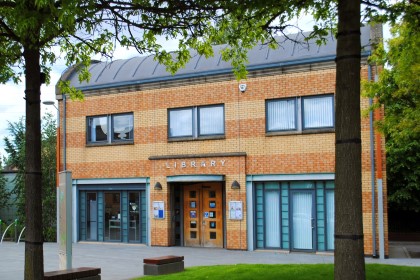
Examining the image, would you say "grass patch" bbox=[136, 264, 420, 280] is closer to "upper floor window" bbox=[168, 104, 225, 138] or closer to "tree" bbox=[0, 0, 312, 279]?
"tree" bbox=[0, 0, 312, 279]

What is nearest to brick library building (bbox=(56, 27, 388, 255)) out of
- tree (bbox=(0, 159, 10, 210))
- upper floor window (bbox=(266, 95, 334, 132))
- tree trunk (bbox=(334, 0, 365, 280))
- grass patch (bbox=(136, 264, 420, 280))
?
upper floor window (bbox=(266, 95, 334, 132))

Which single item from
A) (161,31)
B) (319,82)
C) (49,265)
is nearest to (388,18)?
(161,31)

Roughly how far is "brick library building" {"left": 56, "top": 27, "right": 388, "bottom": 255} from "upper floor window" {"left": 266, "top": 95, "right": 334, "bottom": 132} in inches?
1.4

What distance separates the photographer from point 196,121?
2350cm

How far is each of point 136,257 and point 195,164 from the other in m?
4.60

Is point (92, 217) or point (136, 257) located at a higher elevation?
point (92, 217)

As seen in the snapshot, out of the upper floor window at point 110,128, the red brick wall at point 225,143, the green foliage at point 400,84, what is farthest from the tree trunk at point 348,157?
the upper floor window at point 110,128

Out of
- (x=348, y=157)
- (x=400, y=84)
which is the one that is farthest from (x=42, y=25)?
(x=400, y=84)

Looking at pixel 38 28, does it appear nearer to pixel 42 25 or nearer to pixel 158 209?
pixel 42 25

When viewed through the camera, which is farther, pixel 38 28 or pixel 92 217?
pixel 92 217

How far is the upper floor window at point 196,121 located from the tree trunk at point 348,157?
15.8m

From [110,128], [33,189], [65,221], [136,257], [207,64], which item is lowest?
[136,257]

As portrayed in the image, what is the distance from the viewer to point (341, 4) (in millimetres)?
7336

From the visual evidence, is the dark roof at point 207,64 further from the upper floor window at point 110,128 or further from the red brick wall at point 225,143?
the upper floor window at point 110,128
